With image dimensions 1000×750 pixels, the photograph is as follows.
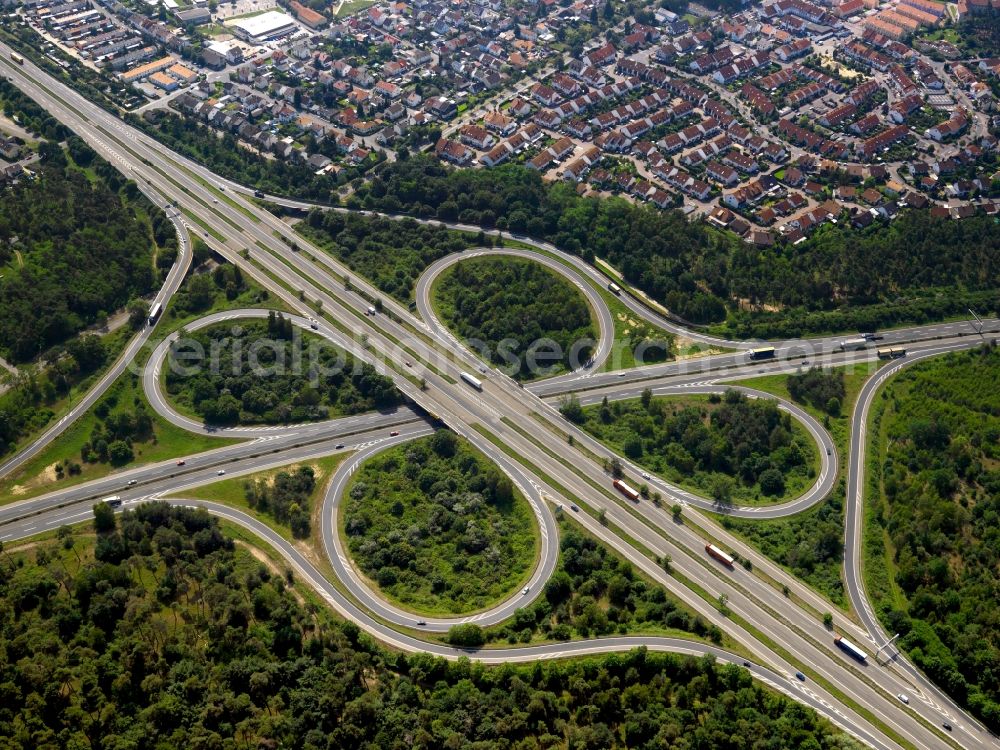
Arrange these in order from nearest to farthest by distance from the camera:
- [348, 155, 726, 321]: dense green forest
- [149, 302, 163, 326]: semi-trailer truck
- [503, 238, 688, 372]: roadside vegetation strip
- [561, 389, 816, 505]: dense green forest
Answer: [561, 389, 816, 505]: dense green forest → [503, 238, 688, 372]: roadside vegetation strip → [149, 302, 163, 326]: semi-trailer truck → [348, 155, 726, 321]: dense green forest

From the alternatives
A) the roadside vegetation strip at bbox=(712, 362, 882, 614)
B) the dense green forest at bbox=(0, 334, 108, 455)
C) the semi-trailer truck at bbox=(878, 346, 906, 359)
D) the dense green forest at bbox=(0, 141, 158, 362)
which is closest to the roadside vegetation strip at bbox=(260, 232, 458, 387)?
the dense green forest at bbox=(0, 141, 158, 362)

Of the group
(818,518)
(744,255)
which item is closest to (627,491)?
(818,518)

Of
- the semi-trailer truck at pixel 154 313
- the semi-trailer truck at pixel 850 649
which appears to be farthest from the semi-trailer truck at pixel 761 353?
the semi-trailer truck at pixel 154 313

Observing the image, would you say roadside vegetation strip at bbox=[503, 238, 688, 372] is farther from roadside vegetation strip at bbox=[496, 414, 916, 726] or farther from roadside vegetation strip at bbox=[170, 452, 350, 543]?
roadside vegetation strip at bbox=[170, 452, 350, 543]

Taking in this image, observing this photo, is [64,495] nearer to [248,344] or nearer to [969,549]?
[248,344]

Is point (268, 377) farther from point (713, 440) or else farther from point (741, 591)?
point (741, 591)

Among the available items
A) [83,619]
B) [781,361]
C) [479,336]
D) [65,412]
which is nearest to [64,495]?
[65,412]
